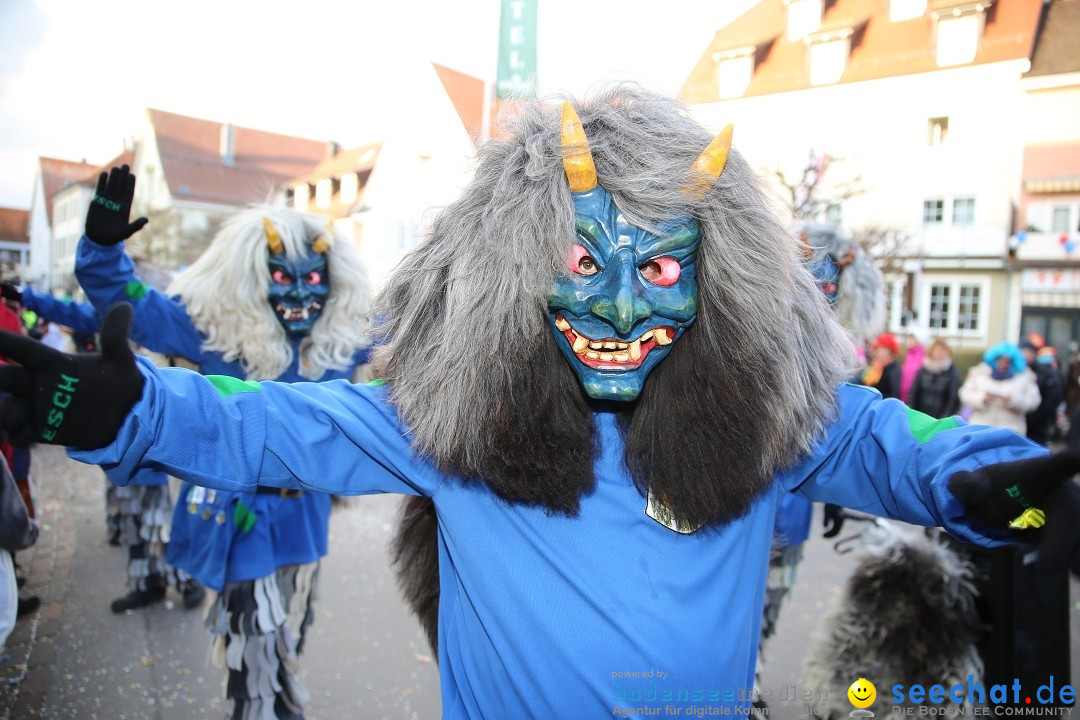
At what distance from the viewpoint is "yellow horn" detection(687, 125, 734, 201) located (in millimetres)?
1396

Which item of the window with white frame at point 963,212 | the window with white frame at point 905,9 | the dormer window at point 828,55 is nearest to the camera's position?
the window with white frame at point 905,9

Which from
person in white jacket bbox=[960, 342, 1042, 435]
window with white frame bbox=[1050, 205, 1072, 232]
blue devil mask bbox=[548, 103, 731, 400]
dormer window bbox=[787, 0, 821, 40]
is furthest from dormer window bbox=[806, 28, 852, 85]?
window with white frame bbox=[1050, 205, 1072, 232]

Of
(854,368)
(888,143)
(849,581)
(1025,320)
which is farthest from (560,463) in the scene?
(1025,320)

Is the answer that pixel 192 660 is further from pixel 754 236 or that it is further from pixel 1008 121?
pixel 1008 121

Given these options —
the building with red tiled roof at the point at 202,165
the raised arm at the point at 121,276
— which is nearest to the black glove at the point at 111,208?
the raised arm at the point at 121,276

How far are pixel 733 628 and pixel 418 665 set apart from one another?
2583 millimetres

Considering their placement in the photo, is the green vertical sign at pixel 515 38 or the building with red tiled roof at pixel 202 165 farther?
the building with red tiled roof at pixel 202 165

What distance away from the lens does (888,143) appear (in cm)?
1402

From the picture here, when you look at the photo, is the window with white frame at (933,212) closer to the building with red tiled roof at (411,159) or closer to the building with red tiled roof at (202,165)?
the building with red tiled roof at (411,159)

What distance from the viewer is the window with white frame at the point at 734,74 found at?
953cm

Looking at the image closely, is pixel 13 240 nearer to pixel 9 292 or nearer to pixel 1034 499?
pixel 9 292

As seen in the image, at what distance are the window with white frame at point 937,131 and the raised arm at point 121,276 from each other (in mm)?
12532

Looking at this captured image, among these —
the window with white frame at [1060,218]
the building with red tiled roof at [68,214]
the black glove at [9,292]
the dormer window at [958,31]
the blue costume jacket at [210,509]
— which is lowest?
the blue costume jacket at [210,509]

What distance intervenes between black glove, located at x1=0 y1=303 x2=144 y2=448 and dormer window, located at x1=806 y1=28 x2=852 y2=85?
8635mm
